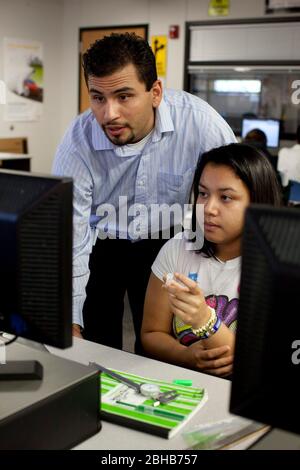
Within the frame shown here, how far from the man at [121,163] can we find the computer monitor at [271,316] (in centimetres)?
99

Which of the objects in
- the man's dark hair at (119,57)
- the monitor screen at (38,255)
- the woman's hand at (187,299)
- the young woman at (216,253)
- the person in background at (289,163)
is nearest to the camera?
the monitor screen at (38,255)

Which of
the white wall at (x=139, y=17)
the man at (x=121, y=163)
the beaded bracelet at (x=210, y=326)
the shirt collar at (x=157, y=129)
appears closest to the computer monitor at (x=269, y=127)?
the white wall at (x=139, y=17)

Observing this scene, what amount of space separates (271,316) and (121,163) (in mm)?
1301

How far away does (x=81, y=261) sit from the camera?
1.70 metres

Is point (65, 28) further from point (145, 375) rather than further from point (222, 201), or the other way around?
point (145, 375)

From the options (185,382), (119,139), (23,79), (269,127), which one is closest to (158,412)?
(185,382)

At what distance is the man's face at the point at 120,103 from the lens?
1530 mm

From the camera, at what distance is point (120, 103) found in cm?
156

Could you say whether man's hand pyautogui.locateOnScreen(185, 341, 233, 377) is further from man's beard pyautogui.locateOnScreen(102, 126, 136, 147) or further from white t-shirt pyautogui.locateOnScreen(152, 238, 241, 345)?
man's beard pyautogui.locateOnScreen(102, 126, 136, 147)

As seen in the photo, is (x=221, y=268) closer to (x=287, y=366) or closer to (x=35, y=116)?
(x=287, y=366)

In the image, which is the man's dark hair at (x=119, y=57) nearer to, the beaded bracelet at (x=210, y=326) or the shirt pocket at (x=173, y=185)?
the shirt pocket at (x=173, y=185)

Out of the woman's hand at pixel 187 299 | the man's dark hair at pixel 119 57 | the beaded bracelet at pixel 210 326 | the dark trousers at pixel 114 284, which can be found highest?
the man's dark hair at pixel 119 57

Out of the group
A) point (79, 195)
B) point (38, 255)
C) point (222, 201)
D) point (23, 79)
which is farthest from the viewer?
point (23, 79)

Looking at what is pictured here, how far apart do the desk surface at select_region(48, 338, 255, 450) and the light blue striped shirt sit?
51cm
